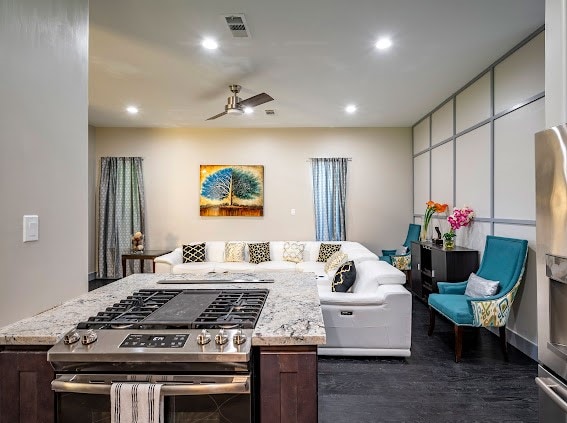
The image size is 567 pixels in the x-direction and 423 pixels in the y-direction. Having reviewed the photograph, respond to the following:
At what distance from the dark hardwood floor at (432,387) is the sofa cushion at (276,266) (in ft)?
7.31

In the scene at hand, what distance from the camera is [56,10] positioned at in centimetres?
159

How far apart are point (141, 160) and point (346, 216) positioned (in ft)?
13.1

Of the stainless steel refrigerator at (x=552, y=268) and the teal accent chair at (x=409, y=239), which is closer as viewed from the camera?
the stainless steel refrigerator at (x=552, y=268)

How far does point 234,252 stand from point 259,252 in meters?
0.42

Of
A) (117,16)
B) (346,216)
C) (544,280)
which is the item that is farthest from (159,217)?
(544,280)

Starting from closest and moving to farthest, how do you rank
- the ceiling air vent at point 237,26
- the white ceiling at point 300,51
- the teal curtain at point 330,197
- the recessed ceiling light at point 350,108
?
the white ceiling at point 300,51, the ceiling air vent at point 237,26, the recessed ceiling light at point 350,108, the teal curtain at point 330,197

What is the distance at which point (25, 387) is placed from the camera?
117cm

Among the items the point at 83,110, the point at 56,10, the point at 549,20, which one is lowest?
the point at 83,110

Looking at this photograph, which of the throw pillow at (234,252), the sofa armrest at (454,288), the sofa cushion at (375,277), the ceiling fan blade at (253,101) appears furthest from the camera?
the throw pillow at (234,252)

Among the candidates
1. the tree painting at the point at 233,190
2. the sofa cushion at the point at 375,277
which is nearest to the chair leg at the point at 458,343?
the sofa cushion at the point at 375,277

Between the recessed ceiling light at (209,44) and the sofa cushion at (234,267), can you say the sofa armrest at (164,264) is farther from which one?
the recessed ceiling light at (209,44)

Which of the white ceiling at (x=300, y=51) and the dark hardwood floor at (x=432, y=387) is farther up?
the white ceiling at (x=300, y=51)

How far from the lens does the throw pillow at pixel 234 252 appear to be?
586 centimetres

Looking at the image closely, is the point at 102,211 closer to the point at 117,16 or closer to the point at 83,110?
the point at 117,16
